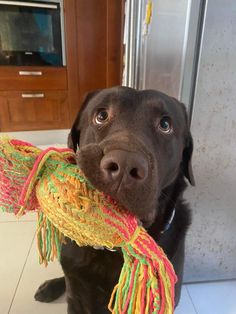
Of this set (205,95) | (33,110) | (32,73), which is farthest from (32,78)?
(205,95)

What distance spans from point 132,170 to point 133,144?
7 cm

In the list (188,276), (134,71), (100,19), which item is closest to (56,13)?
(100,19)

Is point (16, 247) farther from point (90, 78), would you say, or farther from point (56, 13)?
point (56, 13)

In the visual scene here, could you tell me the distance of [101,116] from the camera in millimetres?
679

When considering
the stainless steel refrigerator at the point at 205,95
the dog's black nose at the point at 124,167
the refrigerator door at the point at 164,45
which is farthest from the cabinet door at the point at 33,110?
the dog's black nose at the point at 124,167

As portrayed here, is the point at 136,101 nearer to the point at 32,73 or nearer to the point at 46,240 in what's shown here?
the point at 46,240

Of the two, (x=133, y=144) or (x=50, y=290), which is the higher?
(x=133, y=144)

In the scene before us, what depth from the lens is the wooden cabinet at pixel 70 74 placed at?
2.48 meters

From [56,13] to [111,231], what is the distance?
8.34ft

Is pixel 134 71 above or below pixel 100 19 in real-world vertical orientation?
below

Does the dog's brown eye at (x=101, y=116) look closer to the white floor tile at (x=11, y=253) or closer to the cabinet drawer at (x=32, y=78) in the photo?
the white floor tile at (x=11, y=253)

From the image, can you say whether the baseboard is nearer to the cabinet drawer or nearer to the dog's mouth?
the cabinet drawer

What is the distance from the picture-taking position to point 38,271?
1148 mm

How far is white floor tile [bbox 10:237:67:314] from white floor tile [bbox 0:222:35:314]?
3 centimetres
